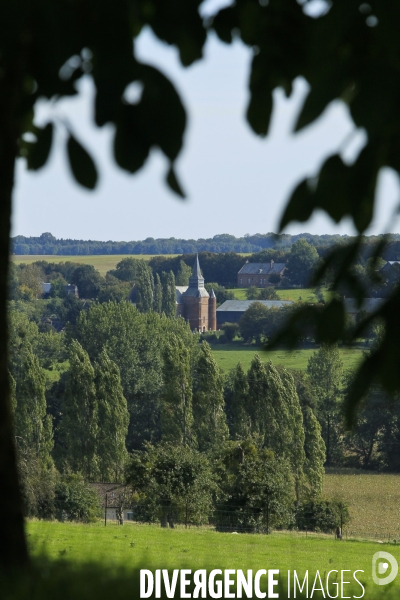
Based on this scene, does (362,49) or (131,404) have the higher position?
(362,49)

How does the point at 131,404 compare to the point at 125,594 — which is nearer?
the point at 125,594

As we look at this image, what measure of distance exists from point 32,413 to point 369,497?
13993 millimetres

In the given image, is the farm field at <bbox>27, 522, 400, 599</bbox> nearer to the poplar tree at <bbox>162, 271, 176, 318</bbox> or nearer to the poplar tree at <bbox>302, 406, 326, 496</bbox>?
the poplar tree at <bbox>302, 406, 326, 496</bbox>

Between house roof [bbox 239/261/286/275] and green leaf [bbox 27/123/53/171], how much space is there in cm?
7316

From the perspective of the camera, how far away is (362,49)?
112 centimetres

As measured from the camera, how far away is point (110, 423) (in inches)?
1291

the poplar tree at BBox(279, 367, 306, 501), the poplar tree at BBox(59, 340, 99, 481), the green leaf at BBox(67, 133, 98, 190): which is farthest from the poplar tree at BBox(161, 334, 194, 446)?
the green leaf at BBox(67, 133, 98, 190)

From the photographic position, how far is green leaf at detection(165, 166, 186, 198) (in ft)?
4.52

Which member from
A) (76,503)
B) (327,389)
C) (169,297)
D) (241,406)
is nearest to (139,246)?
(169,297)

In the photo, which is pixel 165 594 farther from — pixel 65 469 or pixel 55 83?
pixel 65 469

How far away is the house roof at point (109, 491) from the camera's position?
83.4ft

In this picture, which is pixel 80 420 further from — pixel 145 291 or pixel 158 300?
pixel 158 300

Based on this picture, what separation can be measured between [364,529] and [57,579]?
2634cm

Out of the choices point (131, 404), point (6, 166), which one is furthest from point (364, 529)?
point (6, 166)
